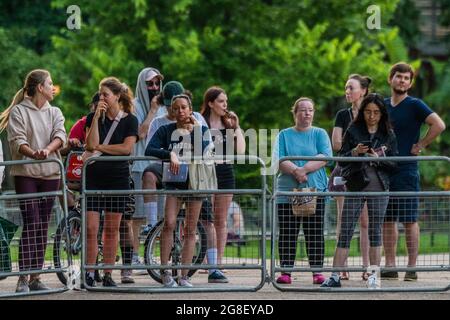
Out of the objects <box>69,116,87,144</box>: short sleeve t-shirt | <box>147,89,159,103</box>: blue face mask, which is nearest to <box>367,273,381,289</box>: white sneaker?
<box>147,89,159,103</box>: blue face mask

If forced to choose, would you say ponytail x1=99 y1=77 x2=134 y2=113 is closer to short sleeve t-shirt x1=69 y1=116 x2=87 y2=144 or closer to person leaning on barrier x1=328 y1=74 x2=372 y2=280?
short sleeve t-shirt x1=69 y1=116 x2=87 y2=144

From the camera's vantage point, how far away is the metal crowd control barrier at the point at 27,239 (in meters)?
13.0

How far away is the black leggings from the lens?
13.5 meters

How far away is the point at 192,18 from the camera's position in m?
33.2

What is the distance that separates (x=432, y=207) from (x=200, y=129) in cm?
230

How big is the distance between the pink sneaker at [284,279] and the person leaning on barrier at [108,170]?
61.5 inches

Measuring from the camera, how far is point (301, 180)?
45.3ft

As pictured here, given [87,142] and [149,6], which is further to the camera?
[149,6]

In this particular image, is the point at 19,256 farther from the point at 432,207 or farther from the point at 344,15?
the point at 344,15

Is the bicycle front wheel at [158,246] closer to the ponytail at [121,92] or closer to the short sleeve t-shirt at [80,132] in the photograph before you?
the ponytail at [121,92]

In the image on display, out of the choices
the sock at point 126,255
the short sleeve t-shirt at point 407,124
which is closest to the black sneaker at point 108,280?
the sock at point 126,255

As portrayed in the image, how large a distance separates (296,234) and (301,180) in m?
0.55

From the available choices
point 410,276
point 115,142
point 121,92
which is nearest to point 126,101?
point 121,92

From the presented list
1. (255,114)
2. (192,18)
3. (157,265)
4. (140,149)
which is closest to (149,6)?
(192,18)
